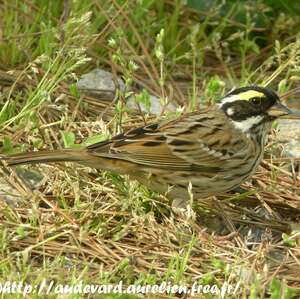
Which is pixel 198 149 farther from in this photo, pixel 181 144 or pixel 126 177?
pixel 126 177

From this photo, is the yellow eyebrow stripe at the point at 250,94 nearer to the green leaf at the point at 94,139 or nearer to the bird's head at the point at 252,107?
the bird's head at the point at 252,107

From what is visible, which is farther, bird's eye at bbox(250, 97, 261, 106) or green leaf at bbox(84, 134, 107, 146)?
green leaf at bbox(84, 134, 107, 146)

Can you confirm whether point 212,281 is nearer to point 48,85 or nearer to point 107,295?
point 107,295

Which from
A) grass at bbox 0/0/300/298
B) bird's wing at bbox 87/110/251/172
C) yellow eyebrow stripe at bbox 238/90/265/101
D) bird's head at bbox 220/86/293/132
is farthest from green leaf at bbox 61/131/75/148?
yellow eyebrow stripe at bbox 238/90/265/101

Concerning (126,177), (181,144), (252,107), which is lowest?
(126,177)

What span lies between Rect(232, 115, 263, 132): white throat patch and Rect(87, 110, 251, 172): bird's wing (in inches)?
1.7

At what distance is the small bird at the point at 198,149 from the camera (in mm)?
5258

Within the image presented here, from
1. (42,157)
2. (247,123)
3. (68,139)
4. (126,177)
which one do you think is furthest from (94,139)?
(247,123)

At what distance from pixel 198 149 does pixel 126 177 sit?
43 centimetres

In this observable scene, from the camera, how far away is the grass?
4.66m

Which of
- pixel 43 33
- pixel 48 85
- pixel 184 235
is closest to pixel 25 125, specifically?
pixel 48 85

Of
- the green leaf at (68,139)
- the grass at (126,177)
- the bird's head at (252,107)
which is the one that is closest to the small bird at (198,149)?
the bird's head at (252,107)

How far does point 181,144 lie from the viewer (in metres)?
5.44

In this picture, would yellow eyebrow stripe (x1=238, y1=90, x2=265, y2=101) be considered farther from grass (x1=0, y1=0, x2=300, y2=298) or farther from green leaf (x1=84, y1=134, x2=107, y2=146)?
green leaf (x1=84, y1=134, x2=107, y2=146)
